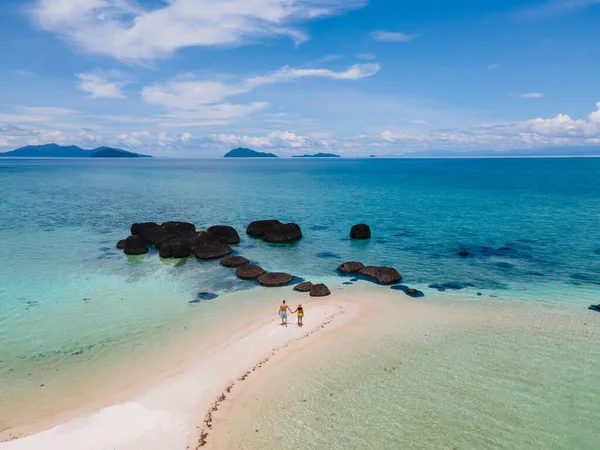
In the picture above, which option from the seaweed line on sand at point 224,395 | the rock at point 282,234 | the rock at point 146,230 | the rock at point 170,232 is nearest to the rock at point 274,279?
the seaweed line on sand at point 224,395

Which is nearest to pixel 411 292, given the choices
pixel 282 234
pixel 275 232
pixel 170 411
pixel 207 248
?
pixel 170 411

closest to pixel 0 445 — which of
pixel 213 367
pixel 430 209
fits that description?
pixel 213 367

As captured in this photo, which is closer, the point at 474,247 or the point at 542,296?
the point at 542,296

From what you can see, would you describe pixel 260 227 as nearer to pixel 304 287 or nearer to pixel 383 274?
pixel 304 287

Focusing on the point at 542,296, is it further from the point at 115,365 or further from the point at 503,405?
the point at 115,365

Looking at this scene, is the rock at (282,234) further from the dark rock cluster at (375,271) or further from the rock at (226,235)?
the dark rock cluster at (375,271)
